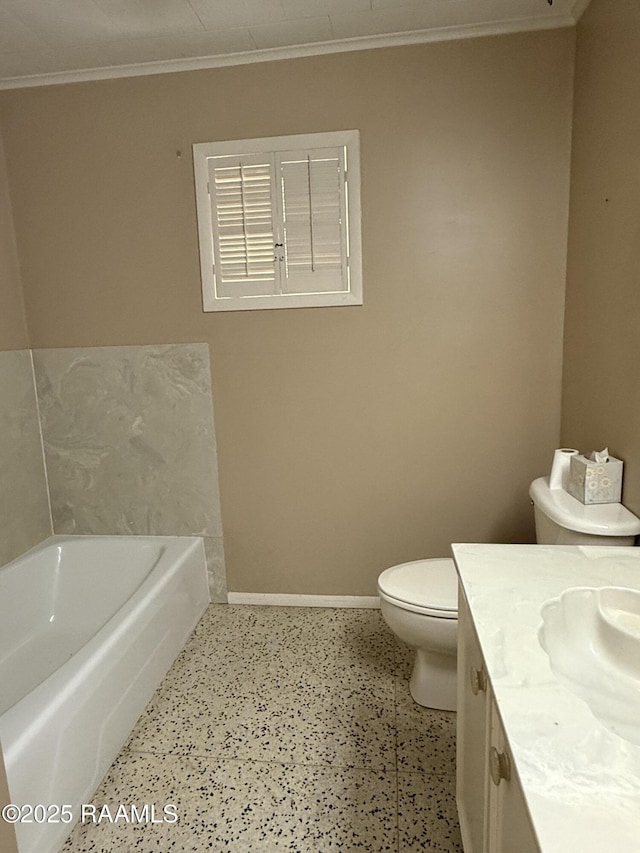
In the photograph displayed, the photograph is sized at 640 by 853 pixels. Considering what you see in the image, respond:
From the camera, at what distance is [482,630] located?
107 cm

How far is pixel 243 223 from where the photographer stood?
2.50 m

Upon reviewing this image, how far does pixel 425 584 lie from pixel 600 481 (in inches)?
26.8

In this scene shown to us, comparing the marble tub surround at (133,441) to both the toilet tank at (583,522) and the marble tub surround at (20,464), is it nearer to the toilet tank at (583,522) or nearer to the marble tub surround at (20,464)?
the marble tub surround at (20,464)

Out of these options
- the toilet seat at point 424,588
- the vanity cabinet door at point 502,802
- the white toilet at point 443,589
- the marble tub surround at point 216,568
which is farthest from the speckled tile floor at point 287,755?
the vanity cabinet door at point 502,802

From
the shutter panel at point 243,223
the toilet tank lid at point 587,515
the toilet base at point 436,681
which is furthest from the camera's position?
the shutter panel at point 243,223

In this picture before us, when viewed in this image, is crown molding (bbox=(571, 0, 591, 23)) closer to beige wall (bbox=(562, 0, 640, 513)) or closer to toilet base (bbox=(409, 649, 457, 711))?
beige wall (bbox=(562, 0, 640, 513))

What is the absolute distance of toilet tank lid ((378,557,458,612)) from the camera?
1.88 metres

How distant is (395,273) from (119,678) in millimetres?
1901

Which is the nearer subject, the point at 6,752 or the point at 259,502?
the point at 6,752

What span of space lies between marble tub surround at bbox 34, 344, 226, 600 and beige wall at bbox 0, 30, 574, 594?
80 mm

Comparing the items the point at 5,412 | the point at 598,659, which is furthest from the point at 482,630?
the point at 5,412

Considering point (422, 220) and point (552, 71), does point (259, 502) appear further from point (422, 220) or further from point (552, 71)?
point (552, 71)

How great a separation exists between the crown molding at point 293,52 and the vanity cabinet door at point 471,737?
2177 mm

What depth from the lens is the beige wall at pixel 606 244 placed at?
5.58ft
